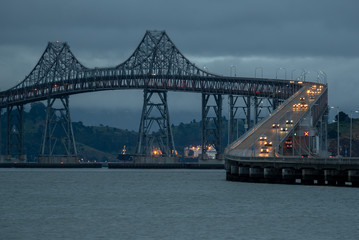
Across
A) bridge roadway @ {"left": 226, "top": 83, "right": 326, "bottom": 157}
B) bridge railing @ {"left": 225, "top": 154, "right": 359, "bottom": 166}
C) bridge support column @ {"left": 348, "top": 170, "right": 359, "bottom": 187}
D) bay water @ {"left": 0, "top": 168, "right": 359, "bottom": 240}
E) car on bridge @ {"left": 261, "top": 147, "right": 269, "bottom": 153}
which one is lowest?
bay water @ {"left": 0, "top": 168, "right": 359, "bottom": 240}

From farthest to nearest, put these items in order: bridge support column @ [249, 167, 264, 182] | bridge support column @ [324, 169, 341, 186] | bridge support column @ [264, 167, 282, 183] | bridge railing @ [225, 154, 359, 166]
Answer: bridge support column @ [249, 167, 264, 182]
bridge support column @ [264, 167, 282, 183]
bridge support column @ [324, 169, 341, 186]
bridge railing @ [225, 154, 359, 166]

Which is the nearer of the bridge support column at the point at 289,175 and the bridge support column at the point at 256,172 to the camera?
the bridge support column at the point at 289,175

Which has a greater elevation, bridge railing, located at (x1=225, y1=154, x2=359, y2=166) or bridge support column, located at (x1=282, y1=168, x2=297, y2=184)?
bridge railing, located at (x1=225, y1=154, x2=359, y2=166)

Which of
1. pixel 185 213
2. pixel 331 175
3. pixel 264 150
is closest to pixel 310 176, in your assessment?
pixel 331 175

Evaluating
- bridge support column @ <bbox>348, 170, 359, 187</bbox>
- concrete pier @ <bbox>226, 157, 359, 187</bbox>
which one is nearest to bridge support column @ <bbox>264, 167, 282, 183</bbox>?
concrete pier @ <bbox>226, 157, 359, 187</bbox>

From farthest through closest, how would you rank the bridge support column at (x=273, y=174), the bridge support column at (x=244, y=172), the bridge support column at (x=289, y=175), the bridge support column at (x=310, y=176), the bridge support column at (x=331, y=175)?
1. the bridge support column at (x=244, y=172)
2. the bridge support column at (x=273, y=174)
3. the bridge support column at (x=289, y=175)
4. the bridge support column at (x=310, y=176)
5. the bridge support column at (x=331, y=175)

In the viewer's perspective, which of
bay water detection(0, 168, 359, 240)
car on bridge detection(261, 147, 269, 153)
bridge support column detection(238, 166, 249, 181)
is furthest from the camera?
car on bridge detection(261, 147, 269, 153)

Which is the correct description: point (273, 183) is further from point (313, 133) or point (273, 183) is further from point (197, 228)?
point (197, 228)

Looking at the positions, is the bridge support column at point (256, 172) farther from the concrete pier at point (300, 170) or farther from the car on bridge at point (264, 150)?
the car on bridge at point (264, 150)

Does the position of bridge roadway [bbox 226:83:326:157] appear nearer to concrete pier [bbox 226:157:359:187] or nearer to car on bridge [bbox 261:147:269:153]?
car on bridge [bbox 261:147:269:153]

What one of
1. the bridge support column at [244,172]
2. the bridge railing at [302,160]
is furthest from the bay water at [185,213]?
the bridge railing at [302,160]

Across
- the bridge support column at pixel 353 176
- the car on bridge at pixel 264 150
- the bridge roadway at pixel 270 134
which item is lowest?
the bridge support column at pixel 353 176

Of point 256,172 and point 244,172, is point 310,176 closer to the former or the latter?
point 256,172

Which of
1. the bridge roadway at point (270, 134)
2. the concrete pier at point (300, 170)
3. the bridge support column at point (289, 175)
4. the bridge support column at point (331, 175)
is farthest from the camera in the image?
→ the bridge roadway at point (270, 134)
